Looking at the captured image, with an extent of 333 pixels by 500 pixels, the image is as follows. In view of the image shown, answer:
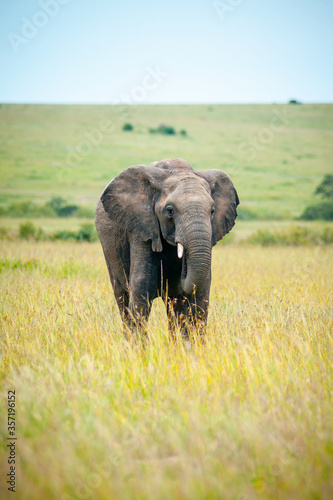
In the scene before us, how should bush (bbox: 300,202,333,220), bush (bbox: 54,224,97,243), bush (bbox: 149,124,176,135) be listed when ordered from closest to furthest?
bush (bbox: 54,224,97,243) → bush (bbox: 300,202,333,220) → bush (bbox: 149,124,176,135)

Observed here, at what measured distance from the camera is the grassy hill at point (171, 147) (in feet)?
141

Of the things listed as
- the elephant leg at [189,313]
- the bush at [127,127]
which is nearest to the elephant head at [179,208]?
the elephant leg at [189,313]

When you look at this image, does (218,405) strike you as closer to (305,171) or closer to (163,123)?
(305,171)

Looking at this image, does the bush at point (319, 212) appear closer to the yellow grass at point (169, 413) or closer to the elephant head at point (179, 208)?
the yellow grass at point (169, 413)

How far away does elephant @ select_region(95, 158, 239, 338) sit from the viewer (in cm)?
503

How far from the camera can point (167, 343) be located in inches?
217

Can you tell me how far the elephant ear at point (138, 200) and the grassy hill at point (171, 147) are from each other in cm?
2778

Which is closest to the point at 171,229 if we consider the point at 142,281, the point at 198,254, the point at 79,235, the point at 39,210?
the point at 198,254

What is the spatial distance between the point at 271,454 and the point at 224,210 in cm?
336

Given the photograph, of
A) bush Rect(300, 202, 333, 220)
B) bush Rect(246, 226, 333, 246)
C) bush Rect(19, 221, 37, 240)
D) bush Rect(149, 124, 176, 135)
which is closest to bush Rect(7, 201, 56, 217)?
bush Rect(19, 221, 37, 240)

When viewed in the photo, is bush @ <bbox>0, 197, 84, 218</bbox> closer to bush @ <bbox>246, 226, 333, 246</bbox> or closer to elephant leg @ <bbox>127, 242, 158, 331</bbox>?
bush @ <bbox>246, 226, 333, 246</bbox>

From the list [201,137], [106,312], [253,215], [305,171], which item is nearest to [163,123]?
[201,137]

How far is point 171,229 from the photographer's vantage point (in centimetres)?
535

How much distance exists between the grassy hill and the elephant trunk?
28.4 meters
